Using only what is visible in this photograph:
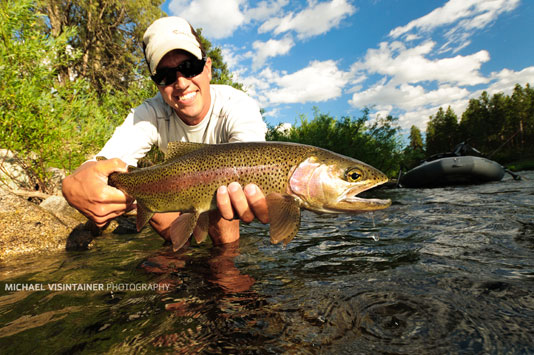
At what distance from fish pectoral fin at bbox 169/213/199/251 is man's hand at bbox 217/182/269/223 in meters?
0.33

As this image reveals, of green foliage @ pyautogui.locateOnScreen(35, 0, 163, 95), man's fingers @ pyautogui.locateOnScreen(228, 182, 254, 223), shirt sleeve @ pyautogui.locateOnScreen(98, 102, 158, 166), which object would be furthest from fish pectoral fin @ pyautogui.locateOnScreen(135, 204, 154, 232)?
green foliage @ pyautogui.locateOnScreen(35, 0, 163, 95)

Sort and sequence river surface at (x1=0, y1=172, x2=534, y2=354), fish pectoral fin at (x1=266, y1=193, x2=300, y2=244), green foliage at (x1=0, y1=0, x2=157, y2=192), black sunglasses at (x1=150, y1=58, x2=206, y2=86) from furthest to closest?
1. green foliage at (x1=0, y1=0, x2=157, y2=192)
2. black sunglasses at (x1=150, y1=58, x2=206, y2=86)
3. fish pectoral fin at (x1=266, y1=193, x2=300, y2=244)
4. river surface at (x1=0, y1=172, x2=534, y2=354)

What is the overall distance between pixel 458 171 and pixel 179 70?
1379 centimetres

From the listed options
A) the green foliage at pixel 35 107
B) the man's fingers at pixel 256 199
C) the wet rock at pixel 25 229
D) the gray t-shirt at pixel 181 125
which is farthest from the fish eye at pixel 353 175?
the green foliage at pixel 35 107

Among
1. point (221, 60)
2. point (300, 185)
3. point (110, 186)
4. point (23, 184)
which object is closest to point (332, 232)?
point (300, 185)

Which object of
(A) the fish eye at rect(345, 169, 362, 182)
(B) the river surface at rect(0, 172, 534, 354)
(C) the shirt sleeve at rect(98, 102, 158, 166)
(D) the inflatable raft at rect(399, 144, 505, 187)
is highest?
(C) the shirt sleeve at rect(98, 102, 158, 166)

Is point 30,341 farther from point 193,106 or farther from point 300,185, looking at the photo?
point 193,106

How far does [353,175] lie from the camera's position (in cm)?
247

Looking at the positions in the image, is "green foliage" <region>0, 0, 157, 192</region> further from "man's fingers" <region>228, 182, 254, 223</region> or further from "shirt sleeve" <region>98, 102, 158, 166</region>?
"man's fingers" <region>228, 182, 254, 223</region>

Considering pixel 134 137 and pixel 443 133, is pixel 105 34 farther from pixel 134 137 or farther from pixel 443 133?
pixel 443 133

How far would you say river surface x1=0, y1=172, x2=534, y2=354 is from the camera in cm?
176

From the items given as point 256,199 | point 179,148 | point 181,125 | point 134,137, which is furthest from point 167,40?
point 256,199

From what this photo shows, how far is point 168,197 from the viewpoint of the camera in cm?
276

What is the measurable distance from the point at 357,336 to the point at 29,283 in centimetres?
329
